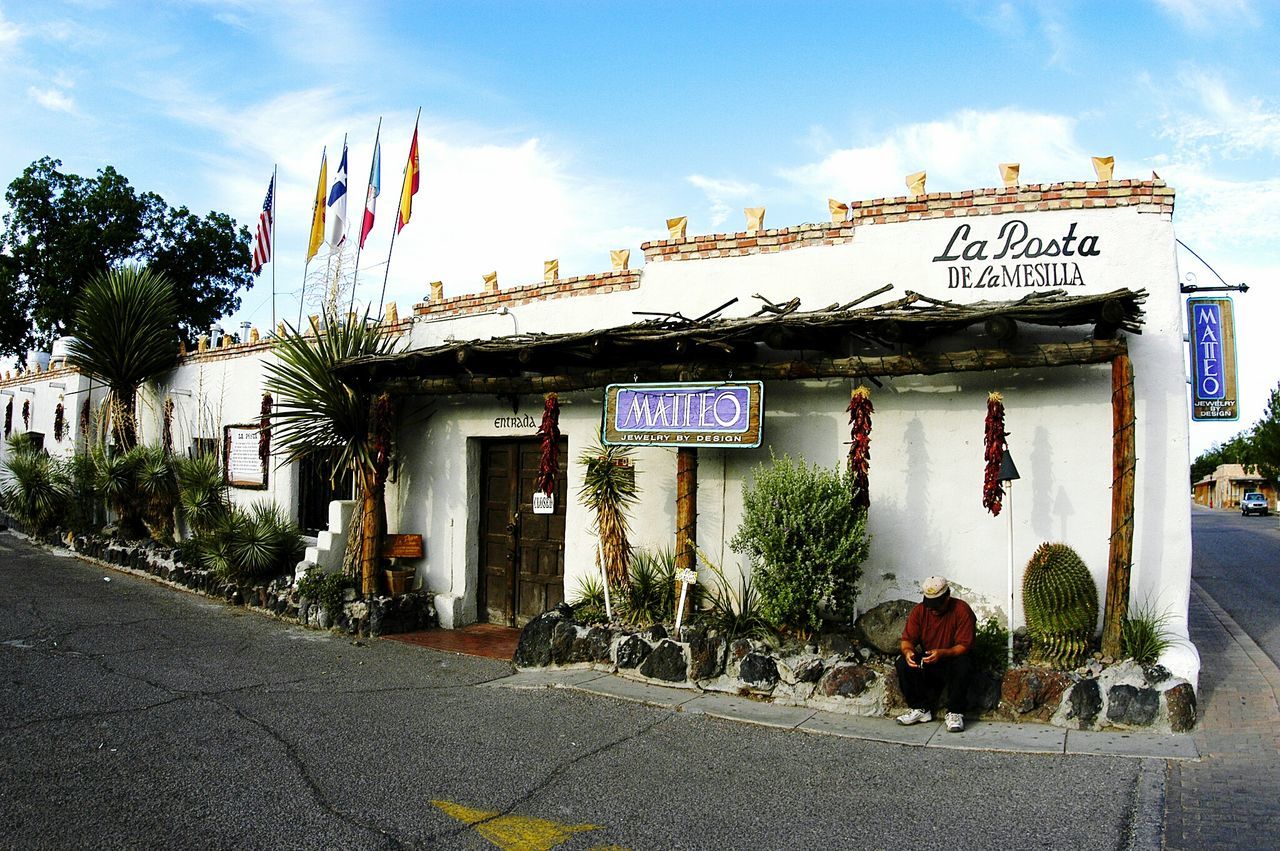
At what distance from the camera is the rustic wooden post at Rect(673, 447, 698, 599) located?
848 centimetres

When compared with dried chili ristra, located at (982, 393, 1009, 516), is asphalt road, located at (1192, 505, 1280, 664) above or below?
below

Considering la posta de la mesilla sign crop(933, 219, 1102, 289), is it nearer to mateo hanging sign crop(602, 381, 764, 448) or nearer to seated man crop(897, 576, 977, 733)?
mateo hanging sign crop(602, 381, 764, 448)

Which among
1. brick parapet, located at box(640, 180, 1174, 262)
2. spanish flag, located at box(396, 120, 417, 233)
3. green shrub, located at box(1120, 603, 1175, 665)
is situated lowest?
green shrub, located at box(1120, 603, 1175, 665)

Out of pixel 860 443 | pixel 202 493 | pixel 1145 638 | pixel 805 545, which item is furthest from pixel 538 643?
pixel 202 493

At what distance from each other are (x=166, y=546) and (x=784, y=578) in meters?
11.5

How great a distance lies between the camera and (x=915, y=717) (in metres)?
6.72

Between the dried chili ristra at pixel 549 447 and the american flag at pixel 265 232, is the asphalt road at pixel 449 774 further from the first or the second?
the american flag at pixel 265 232

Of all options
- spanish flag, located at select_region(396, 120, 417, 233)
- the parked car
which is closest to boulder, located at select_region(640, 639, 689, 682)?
spanish flag, located at select_region(396, 120, 417, 233)

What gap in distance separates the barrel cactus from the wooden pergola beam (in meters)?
1.54

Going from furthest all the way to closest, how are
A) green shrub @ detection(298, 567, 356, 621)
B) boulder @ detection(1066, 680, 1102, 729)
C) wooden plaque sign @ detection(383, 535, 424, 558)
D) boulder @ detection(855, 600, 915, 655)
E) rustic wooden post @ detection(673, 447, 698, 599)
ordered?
wooden plaque sign @ detection(383, 535, 424, 558) < green shrub @ detection(298, 567, 356, 621) < rustic wooden post @ detection(673, 447, 698, 599) < boulder @ detection(855, 600, 915, 655) < boulder @ detection(1066, 680, 1102, 729)

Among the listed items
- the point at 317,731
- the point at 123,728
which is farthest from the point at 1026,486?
the point at 123,728

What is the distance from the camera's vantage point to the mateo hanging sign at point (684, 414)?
8.13 metres

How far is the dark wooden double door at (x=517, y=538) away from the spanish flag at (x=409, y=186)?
3905 mm

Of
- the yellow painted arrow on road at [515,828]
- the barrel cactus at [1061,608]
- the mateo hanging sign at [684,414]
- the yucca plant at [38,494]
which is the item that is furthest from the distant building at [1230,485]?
the yellow painted arrow on road at [515,828]
